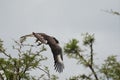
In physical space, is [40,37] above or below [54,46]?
above

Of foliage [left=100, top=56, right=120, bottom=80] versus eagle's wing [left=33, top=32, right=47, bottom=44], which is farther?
foliage [left=100, top=56, right=120, bottom=80]

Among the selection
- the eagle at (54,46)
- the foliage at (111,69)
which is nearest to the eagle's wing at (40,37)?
the eagle at (54,46)

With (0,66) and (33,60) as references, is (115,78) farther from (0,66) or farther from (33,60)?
(0,66)

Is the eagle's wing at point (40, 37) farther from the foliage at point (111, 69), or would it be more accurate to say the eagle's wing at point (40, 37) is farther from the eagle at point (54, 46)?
the foliage at point (111, 69)

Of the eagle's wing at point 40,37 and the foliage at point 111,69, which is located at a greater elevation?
the eagle's wing at point 40,37

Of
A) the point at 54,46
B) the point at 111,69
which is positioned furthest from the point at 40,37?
the point at 111,69

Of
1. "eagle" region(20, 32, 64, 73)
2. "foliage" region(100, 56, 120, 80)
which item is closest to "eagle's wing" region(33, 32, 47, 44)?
"eagle" region(20, 32, 64, 73)

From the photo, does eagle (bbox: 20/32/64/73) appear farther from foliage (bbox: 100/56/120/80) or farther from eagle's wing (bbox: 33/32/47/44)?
foliage (bbox: 100/56/120/80)

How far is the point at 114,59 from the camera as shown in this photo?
33.5 metres

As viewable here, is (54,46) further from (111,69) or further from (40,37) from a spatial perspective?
(111,69)

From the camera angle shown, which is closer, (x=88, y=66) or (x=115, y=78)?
(x=88, y=66)

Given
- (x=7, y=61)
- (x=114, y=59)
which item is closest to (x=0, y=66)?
(x=7, y=61)

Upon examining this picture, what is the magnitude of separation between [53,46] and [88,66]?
23.2 metres

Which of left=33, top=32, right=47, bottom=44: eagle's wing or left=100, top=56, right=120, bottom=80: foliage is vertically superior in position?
left=33, top=32, right=47, bottom=44: eagle's wing
